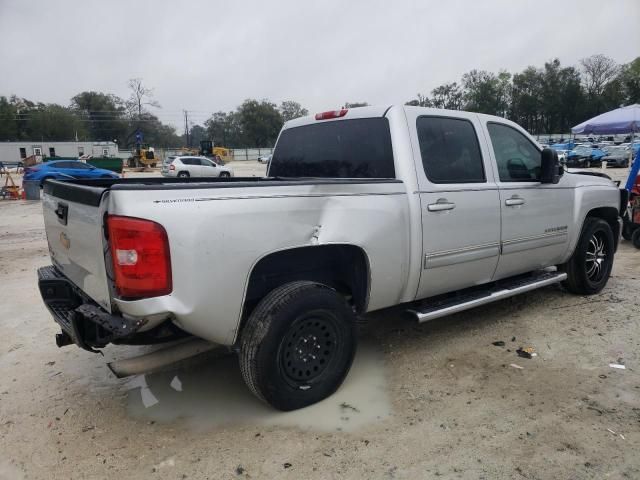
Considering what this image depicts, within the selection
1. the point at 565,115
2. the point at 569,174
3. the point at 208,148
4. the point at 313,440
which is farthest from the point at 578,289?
the point at 565,115

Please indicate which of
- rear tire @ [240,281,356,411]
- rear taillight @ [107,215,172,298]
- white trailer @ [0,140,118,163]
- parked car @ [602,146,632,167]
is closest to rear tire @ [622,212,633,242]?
rear tire @ [240,281,356,411]

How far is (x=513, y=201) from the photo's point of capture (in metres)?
4.09

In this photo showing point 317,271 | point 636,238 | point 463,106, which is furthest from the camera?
point 463,106

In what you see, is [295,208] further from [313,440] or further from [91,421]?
[91,421]

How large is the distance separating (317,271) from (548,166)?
2.41 meters

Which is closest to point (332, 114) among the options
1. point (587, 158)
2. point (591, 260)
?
point (591, 260)

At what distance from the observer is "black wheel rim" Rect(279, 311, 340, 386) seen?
2941mm

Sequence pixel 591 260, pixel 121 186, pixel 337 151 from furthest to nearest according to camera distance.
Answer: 1. pixel 591 260
2. pixel 337 151
3. pixel 121 186

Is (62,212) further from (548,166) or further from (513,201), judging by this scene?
(548,166)

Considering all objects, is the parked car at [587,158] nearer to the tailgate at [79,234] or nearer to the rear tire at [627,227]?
the rear tire at [627,227]

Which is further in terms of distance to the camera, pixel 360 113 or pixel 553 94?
pixel 553 94

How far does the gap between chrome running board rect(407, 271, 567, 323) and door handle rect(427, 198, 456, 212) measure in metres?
0.79

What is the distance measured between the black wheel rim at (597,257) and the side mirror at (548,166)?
4.34 feet

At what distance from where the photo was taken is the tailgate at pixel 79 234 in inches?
99.1
